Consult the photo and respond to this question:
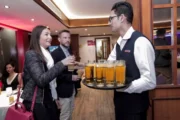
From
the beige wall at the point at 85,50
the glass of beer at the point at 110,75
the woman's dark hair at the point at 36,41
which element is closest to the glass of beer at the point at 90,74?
the glass of beer at the point at 110,75

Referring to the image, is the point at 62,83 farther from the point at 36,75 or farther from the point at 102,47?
the point at 102,47

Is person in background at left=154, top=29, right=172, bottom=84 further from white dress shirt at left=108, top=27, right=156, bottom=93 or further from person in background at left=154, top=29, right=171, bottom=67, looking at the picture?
white dress shirt at left=108, top=27, right=156, bottom=93

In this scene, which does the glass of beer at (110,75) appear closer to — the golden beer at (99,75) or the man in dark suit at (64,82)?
the golden beer at (99,75)

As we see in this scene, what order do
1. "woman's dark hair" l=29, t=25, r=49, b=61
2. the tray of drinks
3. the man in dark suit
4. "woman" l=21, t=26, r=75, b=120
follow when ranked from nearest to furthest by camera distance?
the tray of drinks, "woman" l=21, t=26, r=75, b=120, "woman's dark hair" l=29, t=25, r=49, b=61, the man in dark suit

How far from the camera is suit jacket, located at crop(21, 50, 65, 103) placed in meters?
1.41

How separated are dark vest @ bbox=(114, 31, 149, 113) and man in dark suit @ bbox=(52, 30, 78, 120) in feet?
3.39

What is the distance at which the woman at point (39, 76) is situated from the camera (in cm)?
142

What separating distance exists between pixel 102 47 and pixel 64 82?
9037 mm

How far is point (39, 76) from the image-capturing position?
4.62 feet

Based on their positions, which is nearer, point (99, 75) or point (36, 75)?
point (99, 75)

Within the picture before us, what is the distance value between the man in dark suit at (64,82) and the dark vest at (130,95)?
103cm

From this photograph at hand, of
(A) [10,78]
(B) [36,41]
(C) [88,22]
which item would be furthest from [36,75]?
(C) [88,22]

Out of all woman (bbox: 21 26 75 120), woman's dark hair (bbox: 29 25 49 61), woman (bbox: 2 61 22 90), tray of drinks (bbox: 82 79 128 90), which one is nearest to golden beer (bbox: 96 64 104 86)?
tray of drinks (bbox: 82 79 128 90)

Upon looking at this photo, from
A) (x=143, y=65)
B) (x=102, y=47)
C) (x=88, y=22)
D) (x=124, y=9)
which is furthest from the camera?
(x=102, y=47)
